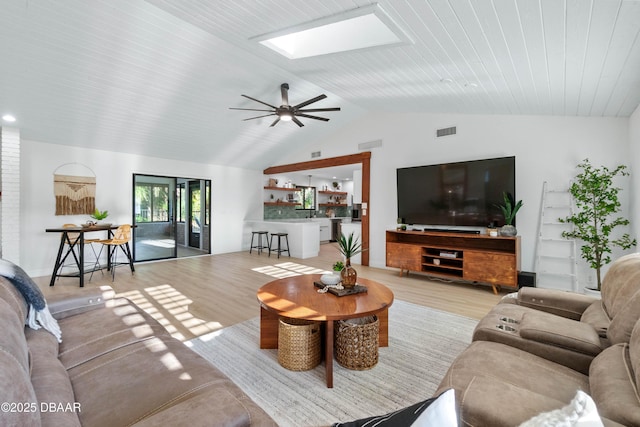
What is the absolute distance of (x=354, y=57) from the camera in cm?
337

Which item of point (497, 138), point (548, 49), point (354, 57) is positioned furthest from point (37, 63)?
point (497, 138)

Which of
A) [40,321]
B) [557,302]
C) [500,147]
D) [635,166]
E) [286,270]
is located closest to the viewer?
[40,321]

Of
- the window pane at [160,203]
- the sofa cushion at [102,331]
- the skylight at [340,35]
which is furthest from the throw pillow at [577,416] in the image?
the window pane at [160,203]

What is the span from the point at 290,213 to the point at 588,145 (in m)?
7.54

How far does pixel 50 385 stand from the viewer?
1139 mm

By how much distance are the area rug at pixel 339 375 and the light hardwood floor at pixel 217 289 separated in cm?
47

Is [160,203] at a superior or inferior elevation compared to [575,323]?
superior

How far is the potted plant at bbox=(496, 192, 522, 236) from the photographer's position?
4.30 m

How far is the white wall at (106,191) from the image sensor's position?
5.20 meters

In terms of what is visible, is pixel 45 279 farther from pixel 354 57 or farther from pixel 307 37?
pixel 354 57

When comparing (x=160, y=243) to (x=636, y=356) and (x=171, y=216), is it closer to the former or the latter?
(x=171, y=216)

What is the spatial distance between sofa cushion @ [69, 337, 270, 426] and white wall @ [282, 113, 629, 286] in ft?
16.2

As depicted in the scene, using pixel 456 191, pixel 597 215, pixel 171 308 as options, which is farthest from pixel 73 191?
pixel 597 215

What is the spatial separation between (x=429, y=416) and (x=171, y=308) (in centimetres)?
369
